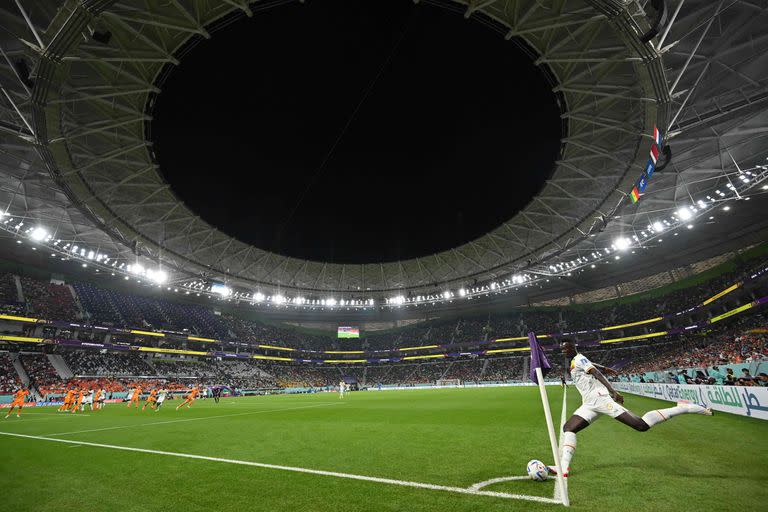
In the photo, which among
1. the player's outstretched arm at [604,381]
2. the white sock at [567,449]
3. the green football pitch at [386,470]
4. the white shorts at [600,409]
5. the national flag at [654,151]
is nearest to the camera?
the green football pitch at [386,470]

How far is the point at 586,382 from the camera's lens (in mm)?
5727

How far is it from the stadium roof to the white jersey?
16.8 m

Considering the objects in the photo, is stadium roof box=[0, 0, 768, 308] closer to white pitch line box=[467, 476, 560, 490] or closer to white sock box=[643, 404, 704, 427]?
white sock box=[643, 404, 704, 427]

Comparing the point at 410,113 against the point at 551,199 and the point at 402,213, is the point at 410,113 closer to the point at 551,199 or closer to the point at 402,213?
the point at 402,213

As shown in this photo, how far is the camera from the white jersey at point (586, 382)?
5.52 m

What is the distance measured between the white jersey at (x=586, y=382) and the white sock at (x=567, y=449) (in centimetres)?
65

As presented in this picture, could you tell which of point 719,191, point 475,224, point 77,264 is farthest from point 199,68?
point 77,264

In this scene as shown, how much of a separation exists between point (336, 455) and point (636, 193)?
24.8 m

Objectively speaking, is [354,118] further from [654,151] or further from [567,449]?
[567,449]

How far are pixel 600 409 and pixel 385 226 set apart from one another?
101 feet

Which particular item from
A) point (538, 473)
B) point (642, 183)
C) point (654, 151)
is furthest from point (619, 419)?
point (642, 183)

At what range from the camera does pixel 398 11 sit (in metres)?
16.5

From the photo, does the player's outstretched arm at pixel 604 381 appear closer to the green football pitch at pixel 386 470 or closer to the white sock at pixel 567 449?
the white sock at pixel 567 449

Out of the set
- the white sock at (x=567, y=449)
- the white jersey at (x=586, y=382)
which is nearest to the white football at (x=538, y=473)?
the white sock at (x=567, y=449)
